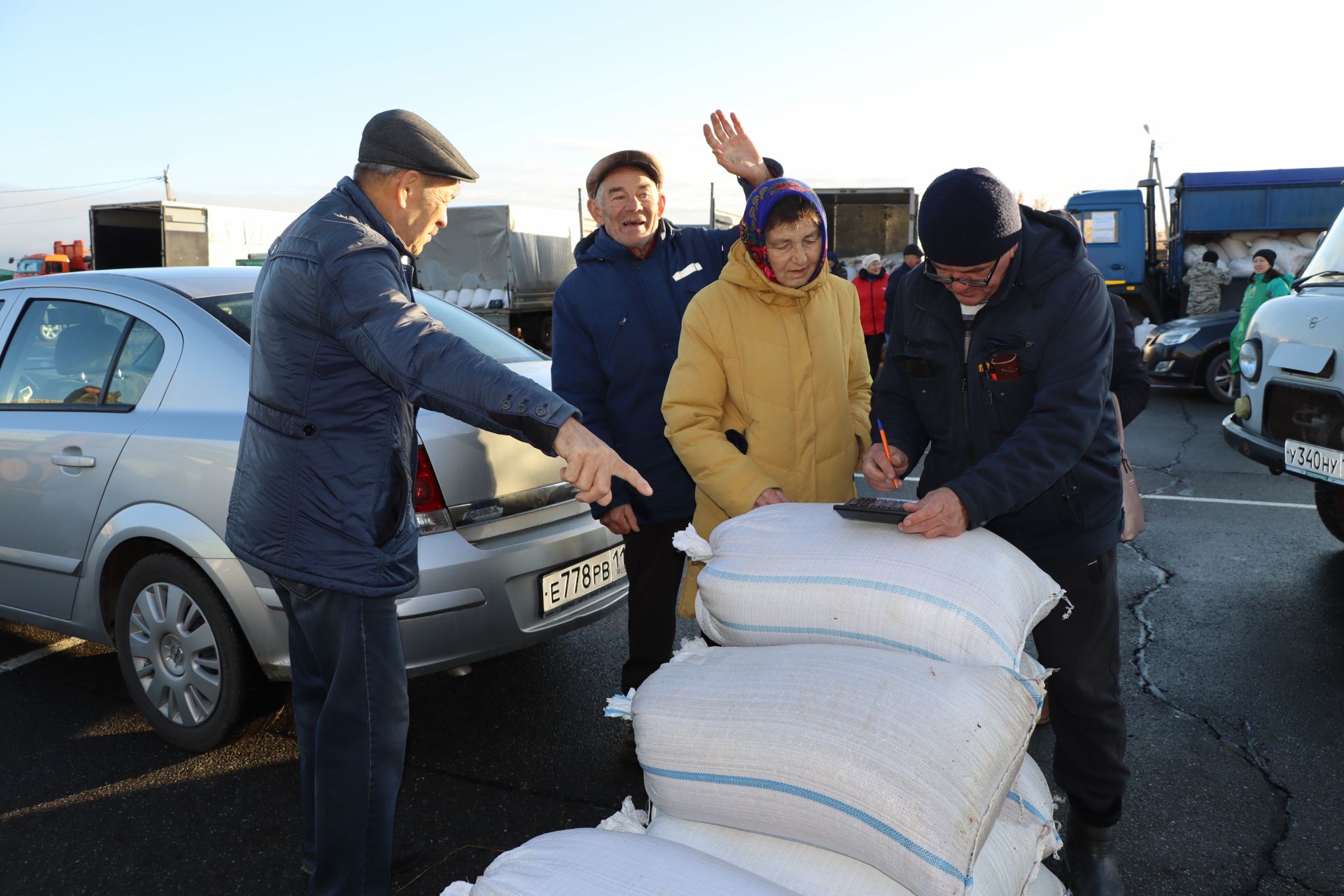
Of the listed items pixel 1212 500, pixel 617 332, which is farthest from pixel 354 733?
pixel 1212 500

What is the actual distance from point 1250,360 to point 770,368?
3.90 meters

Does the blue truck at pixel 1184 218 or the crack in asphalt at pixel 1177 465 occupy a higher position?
the blue truck at pixel 1184 218

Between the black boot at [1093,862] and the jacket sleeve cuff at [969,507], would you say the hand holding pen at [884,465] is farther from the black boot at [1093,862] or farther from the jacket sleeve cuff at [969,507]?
the black boot at [1093,862]

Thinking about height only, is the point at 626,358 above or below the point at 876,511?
above

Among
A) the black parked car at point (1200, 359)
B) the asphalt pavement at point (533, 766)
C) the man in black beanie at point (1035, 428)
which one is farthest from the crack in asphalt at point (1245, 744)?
the black parked car at point (1200, 359)

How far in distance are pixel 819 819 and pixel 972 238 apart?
1219mm

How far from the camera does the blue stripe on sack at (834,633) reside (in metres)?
1.90

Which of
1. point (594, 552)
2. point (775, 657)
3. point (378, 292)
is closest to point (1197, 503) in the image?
point (594, 552)

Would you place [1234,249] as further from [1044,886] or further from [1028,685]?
[1028,685]

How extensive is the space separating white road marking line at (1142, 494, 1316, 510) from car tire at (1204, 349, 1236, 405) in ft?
18.1

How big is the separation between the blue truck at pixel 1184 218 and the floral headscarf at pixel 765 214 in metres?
13.7

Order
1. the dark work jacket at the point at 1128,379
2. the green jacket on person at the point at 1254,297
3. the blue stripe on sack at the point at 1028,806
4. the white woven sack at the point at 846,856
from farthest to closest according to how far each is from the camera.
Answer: the green jacket on person at the point at 1254,297 < the dark work jacket at the point at 1128,379 < the blue stripe on sack at the point at 1028,806 < the white woven sack at the point at 846,856

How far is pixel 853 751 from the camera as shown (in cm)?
165

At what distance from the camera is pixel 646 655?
10.8ft
